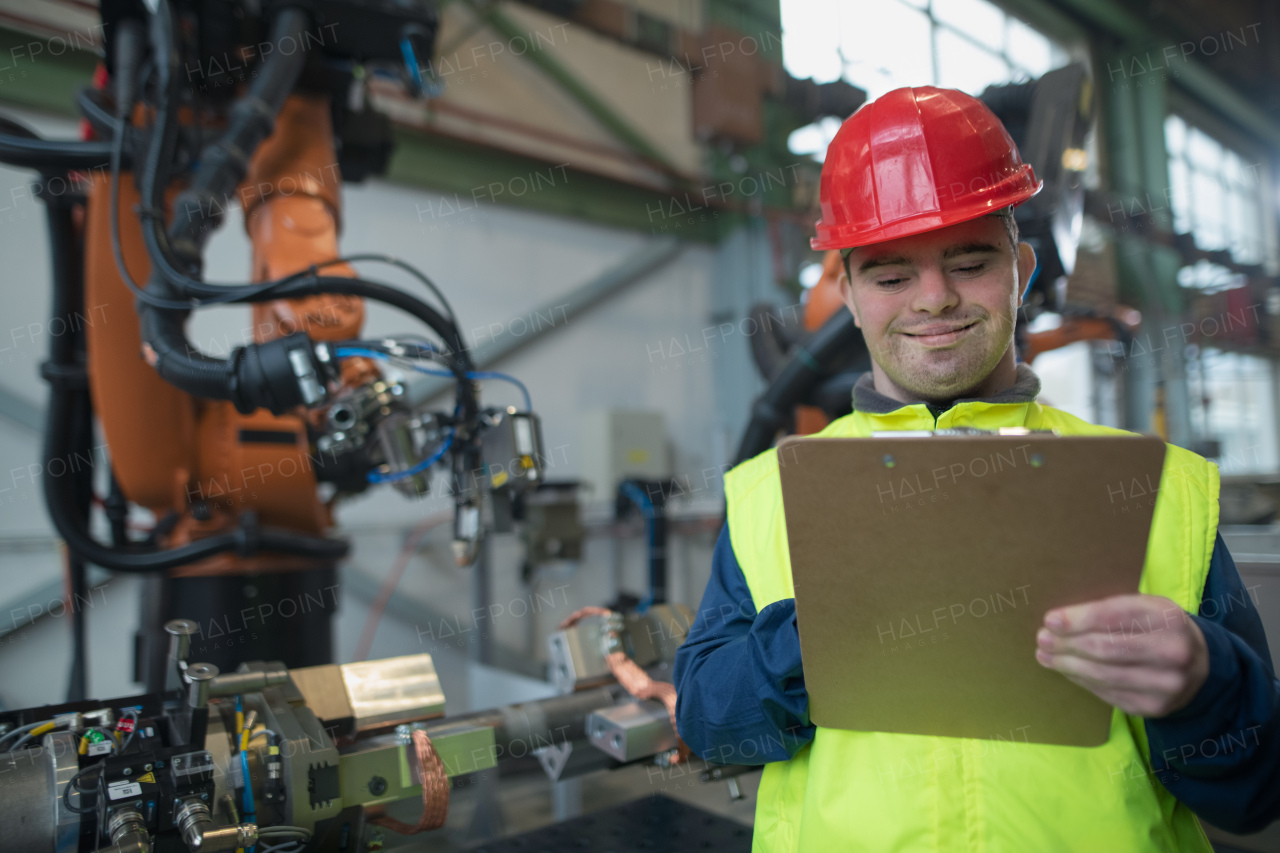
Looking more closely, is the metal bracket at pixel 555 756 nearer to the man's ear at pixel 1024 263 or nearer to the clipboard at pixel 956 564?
the clipboard at pixel 956 564

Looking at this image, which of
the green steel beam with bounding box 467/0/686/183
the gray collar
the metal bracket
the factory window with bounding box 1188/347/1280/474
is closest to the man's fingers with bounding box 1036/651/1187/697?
the gray collar

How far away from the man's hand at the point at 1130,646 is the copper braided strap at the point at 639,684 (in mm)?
705

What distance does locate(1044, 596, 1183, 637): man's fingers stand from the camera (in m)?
0.53

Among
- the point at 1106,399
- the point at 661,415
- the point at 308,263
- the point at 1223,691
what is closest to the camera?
the point at 1223,691

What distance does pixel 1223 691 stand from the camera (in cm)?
58

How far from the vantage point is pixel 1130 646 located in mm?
534

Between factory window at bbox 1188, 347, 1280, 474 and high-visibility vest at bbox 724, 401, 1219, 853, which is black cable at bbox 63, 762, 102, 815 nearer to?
high-visibility vest at bbox 724, 401, 1219, 853

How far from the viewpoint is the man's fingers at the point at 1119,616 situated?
532mm

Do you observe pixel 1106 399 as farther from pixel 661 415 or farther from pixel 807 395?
pixel 807 395

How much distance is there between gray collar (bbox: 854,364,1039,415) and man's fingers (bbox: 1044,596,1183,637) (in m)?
0.30

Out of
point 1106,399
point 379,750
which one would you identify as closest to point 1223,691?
point 379,750

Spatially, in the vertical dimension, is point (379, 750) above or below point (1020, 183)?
below

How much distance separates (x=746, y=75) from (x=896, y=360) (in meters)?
3.31

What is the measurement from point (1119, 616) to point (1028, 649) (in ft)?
0.23
